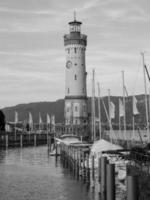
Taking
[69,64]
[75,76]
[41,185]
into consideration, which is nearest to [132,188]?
[41,185]

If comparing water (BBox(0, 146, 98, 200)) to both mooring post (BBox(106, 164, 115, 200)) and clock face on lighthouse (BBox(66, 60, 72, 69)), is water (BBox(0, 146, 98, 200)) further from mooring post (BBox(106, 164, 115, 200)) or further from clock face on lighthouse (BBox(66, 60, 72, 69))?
clock face on lighthouse (BBox(66, 60, 72, 69))

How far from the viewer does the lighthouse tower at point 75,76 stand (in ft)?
381

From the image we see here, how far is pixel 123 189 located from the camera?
35.2 metres

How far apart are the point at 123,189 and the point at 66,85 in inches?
3260

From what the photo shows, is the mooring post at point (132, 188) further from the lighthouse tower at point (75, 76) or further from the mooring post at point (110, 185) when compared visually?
the lighthouse tower at point (75, 76)

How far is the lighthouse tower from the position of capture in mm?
116188

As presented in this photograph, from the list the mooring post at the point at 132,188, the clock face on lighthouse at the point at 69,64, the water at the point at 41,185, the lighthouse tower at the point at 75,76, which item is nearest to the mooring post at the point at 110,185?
the mooring post at the point at 132,188

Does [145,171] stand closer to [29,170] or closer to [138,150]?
[138,150]

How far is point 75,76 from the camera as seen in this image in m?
116

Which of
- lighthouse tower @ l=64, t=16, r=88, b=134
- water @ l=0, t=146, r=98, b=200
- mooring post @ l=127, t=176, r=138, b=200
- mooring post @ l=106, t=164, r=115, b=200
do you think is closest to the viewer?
mooring post @ l=127, t=176, r=138, b=200

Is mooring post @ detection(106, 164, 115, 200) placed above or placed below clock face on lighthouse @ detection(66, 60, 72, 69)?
below

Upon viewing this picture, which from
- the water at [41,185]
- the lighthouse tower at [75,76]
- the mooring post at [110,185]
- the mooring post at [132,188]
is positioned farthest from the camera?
the lighthouse tower at [75,76]

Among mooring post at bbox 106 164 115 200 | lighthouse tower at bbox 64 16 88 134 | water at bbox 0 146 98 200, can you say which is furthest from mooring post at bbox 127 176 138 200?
lighthouse tower at bbox 64 16 88 134

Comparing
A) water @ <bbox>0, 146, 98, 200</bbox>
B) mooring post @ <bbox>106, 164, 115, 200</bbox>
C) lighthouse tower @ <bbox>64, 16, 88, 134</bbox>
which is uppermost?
lighthouse tower @ <bbox>64, 16, 88, 134</bbox>
